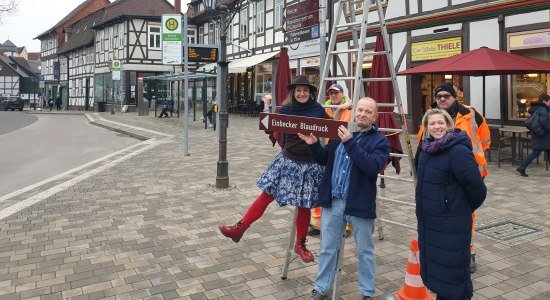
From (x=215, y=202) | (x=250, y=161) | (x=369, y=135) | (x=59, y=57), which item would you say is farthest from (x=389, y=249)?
(x=59, y=57)

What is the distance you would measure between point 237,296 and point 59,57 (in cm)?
6211

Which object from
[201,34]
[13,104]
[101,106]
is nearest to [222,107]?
[201,34]

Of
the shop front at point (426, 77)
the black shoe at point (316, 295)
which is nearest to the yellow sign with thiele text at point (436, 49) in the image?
the shop front at point (426, 77)

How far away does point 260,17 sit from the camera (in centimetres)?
2828

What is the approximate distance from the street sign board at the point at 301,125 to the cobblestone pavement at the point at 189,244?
1.40m

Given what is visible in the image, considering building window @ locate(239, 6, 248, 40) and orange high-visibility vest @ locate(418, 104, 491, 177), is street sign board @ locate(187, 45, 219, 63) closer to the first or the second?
orange high-visibility vest @ locate(418, 104, 491, 177)

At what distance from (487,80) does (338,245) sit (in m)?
11.8

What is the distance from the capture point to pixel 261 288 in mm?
4027

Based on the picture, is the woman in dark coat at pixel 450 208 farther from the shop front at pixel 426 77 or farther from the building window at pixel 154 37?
the building window at pixel 154 37

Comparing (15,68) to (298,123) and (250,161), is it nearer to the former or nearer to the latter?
(250,161)

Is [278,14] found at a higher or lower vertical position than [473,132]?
higher

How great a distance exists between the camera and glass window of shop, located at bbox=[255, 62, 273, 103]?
94.1 ft

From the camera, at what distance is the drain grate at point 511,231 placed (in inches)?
211

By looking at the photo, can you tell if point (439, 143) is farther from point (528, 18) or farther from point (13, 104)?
point (13, 104)
